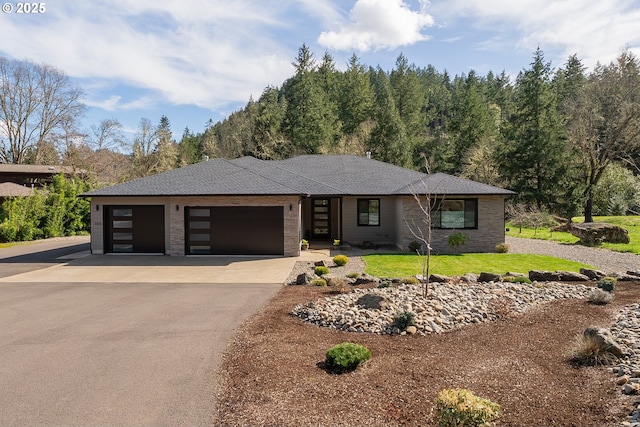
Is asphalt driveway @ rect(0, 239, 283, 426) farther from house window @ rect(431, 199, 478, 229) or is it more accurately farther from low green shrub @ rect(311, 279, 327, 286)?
house window @ rect(431, 199, 478, 229)

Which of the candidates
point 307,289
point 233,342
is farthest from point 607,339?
point 307,289

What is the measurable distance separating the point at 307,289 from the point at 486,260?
30.1 feet

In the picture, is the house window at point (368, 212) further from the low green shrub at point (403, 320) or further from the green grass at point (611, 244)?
the low green shrub at point (403, 320)

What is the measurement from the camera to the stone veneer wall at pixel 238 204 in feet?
59.4

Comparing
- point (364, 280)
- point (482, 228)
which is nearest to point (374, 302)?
point (364, 280)

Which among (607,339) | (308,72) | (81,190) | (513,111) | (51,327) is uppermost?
(308,72)

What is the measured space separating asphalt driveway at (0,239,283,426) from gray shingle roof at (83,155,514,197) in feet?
22.3

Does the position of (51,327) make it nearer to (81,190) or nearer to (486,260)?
(486,260)

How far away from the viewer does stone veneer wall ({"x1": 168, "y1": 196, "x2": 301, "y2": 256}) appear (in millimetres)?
18094

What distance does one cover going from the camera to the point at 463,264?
624 inches

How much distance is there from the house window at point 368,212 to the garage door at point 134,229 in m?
10.3

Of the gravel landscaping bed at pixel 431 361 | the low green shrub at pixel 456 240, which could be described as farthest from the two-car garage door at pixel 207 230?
the gravel landscaping bed at pixel 431 361

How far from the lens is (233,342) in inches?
282

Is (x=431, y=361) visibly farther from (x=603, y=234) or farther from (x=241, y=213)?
(x=603, y=234)
